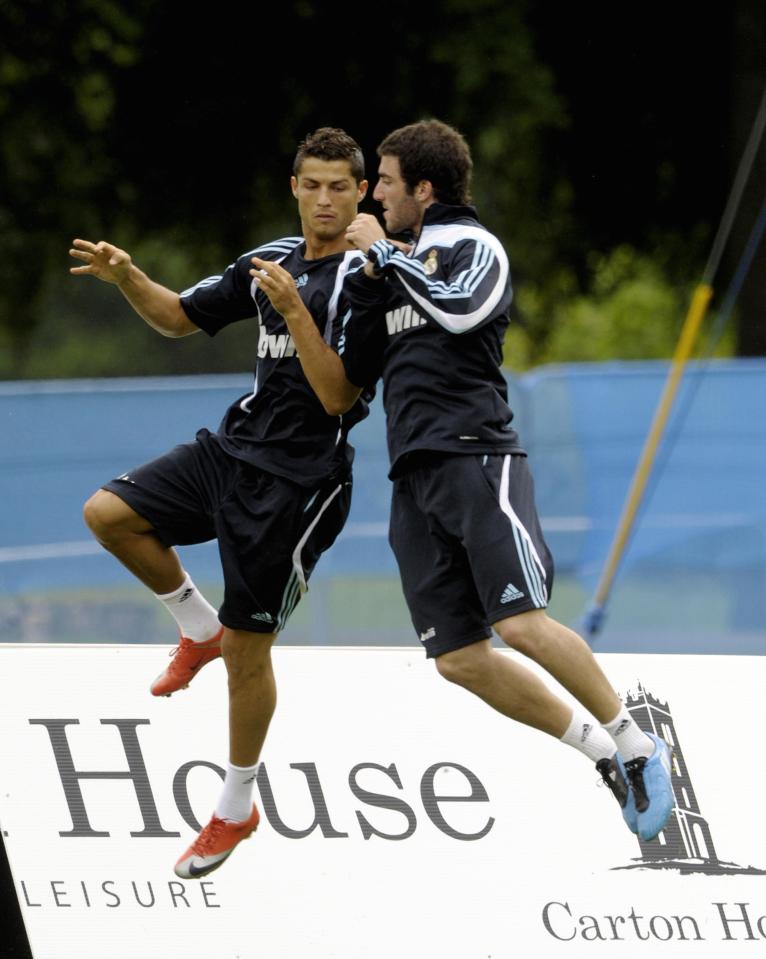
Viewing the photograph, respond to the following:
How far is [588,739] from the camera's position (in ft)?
13.6

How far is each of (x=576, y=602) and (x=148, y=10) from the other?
4.78 m

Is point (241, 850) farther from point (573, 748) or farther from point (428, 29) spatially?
point (428, 29)

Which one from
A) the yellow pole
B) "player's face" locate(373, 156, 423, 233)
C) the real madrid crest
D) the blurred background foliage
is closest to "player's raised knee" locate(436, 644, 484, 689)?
the real madrid crest

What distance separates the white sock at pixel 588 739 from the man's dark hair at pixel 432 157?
1378mm

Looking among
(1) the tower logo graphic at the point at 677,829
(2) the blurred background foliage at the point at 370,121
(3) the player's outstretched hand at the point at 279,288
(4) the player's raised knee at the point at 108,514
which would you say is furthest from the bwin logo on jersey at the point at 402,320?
(2) the blurred background foliage at the point at 370,121

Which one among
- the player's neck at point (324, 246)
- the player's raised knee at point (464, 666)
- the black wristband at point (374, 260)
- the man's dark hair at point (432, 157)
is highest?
the man's dark hair at point (432, 157)

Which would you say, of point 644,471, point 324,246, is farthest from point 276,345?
point 644,471

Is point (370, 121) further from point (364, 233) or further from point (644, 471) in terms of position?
point (364, 233)

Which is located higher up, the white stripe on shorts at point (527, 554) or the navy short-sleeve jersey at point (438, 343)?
the navy short-sleeve jersey at point (438, 343)

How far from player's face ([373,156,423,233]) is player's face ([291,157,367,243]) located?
0.10 meters

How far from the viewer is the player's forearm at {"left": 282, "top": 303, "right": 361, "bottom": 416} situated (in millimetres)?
4109

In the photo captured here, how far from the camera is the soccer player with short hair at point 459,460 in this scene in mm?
3996

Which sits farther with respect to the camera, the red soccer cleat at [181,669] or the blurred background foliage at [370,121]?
Result: the blurred background foliage at [370,121]

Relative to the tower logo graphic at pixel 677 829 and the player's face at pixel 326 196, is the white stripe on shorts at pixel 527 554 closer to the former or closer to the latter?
the tower logo graphic at pixel 677 829
